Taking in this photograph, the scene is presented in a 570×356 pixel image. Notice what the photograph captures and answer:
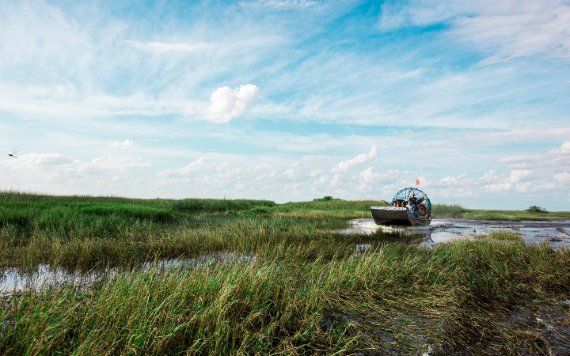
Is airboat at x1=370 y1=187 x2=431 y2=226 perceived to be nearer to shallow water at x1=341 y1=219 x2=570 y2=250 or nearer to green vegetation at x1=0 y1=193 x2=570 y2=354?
shallow water at x1=341 y1=219 x2=570 y2=250

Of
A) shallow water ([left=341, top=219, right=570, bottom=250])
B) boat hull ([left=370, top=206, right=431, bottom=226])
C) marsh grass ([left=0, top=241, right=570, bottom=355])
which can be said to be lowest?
marsh grass ([left=0, top=241, right=570, bottom=355])

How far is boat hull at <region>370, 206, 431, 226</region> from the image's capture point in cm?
2262

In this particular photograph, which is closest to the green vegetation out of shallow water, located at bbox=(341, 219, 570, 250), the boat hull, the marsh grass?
the marsh grass

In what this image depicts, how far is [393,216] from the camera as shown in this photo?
75.8ft

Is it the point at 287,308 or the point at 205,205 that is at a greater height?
the point at 205,205

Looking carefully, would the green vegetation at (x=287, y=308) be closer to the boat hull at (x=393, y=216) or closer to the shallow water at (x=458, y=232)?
the shallow water at (x=458, y=232)

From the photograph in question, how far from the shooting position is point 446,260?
31.8 feet

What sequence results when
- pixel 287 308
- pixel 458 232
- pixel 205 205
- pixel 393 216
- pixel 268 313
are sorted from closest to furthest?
1. pixel 287 308
2. pixel 268 313
3. pixel 458 232
4. pixel 393 216
5. pixel 205 205

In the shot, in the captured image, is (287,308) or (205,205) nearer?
(287,308)

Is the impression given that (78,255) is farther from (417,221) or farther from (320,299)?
(417,221)

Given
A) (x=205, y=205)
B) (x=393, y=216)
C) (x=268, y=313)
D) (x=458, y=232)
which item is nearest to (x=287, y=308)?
(x=268, y=313)

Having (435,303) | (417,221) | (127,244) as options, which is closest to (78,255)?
(127,244)

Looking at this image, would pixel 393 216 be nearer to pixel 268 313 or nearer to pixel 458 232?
pixel 458 232

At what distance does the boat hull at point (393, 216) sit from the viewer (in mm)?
22622
